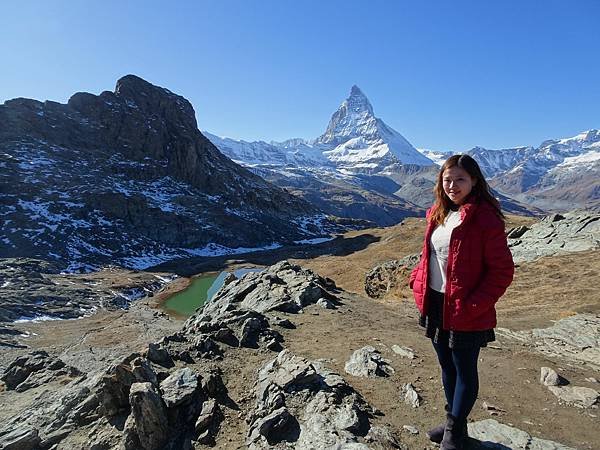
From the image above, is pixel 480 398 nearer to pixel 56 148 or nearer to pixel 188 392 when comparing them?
pixel 188 392

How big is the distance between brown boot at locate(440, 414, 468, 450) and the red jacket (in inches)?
69.8

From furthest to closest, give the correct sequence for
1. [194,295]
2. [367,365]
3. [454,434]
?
[194,295]
[367,365]
[454,434]

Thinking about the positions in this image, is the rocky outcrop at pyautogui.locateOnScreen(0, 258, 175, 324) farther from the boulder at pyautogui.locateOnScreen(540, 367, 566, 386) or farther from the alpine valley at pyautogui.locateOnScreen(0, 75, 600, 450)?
the boulder at pyautogui.locateOnScreen(540, 367, 566, 386)

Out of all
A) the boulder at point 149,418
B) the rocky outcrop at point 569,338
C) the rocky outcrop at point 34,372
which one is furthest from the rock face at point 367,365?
the rocky outcrop at point 34,372

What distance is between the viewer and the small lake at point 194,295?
6066cm

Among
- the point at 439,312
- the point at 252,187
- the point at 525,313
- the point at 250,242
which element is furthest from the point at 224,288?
the point at 252,187

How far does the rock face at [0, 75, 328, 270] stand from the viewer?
346ft

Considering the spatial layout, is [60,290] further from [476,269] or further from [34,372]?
[476,269]

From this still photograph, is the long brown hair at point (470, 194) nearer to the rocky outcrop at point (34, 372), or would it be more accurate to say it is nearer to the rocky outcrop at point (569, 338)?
the rocky outcrop at point (569, 338)

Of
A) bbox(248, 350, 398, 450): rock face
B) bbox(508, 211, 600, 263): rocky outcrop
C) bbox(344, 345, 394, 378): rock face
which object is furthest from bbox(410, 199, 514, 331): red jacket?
bbox(508, 211, 600, 263): rocky outcrop

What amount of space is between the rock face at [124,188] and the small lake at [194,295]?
25.9m

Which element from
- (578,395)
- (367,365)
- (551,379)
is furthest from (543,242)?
(367,365)

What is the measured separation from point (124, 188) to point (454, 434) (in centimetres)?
14409

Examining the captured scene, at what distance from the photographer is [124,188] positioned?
134625 mm
